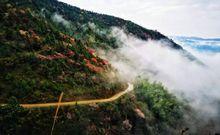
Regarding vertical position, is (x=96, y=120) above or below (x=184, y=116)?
above

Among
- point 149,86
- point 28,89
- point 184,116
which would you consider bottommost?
point 184,116

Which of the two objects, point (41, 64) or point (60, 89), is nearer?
point (60, 89)

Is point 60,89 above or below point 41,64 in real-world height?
below

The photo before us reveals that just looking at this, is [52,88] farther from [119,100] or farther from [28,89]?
[119,100]

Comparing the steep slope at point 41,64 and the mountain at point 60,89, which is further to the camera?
the steep slope at point 41,64

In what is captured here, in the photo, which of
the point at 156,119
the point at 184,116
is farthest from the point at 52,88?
the point at 184,116

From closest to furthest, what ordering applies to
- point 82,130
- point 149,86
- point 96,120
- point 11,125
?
point 11,125, point 82,130, point 96,120, point 149,86

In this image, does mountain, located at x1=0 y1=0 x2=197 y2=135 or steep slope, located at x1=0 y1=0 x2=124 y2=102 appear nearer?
mountain, located at x1=0 y1=0 x2=197 y2=135

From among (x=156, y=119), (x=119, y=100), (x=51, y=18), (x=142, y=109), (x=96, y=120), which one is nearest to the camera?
(x=96, y=120)
